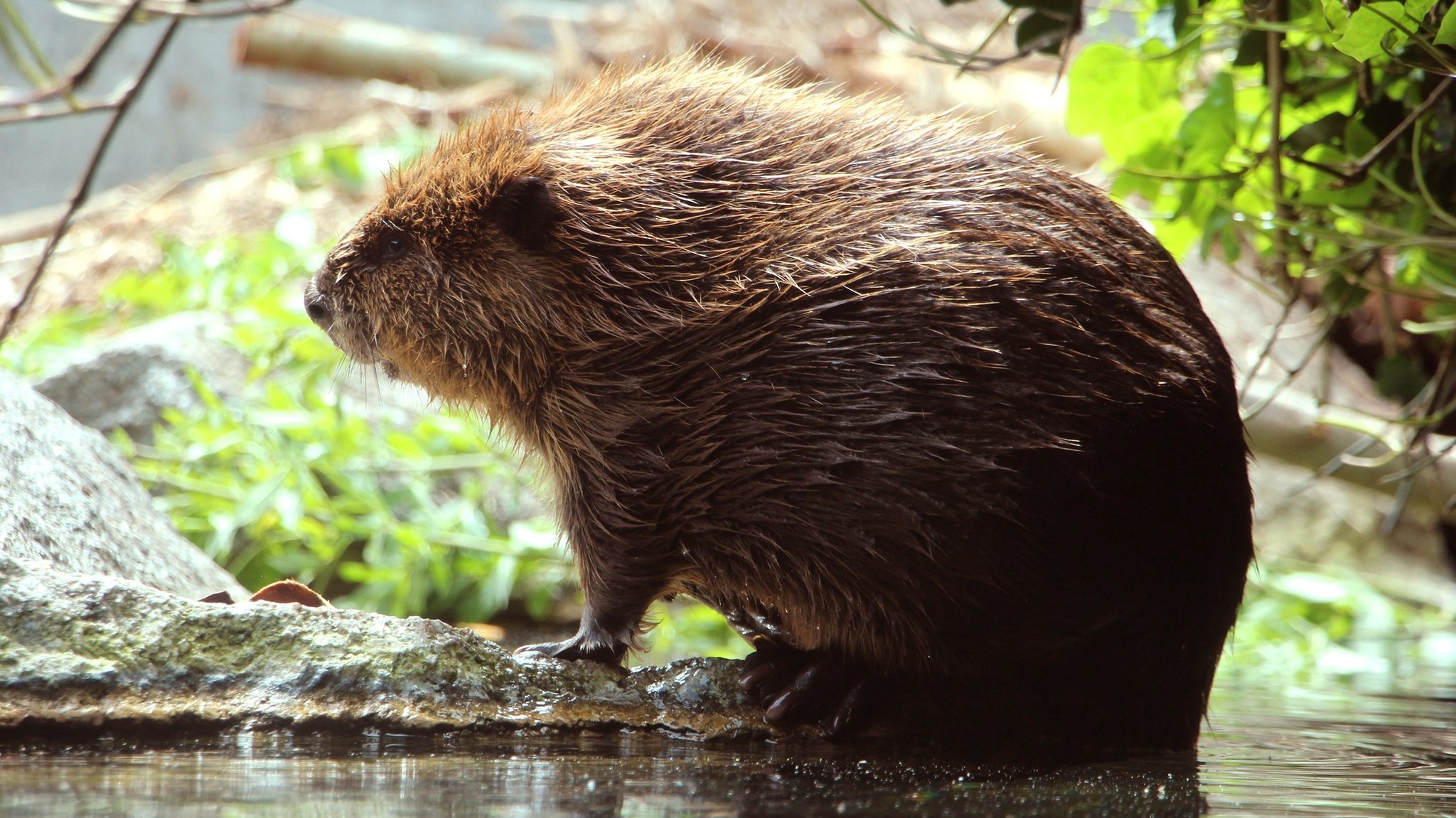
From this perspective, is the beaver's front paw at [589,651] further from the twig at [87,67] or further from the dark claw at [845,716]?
the twig at [87,67]

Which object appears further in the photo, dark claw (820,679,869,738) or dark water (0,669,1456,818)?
dark claw (820,679,869,738)

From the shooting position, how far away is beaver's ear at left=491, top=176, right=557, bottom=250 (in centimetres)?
252

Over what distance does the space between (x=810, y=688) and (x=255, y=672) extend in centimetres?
90

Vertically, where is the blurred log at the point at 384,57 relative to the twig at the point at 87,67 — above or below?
above

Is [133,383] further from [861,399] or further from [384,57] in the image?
[384,57]

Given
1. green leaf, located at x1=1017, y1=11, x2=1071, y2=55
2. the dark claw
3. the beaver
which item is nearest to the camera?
the beaver

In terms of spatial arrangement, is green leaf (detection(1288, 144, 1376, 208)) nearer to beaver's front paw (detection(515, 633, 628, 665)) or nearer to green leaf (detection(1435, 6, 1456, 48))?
green leaf (detection(1435, 6, 1456, 48))

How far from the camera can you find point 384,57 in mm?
8742

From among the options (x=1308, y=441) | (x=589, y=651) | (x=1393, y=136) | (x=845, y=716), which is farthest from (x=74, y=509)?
(x=1308, y=441)

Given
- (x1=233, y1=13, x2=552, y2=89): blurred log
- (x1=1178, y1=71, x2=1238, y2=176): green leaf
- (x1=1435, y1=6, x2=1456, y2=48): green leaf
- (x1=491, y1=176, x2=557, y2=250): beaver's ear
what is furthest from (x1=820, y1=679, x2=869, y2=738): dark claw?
(x1=233, y1=13, x2=552, y2=89): blurred log

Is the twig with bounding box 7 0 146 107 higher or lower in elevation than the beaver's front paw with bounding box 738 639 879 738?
higher

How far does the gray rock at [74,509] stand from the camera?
2322mm

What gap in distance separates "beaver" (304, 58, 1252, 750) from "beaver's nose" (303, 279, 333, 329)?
0.21 metres

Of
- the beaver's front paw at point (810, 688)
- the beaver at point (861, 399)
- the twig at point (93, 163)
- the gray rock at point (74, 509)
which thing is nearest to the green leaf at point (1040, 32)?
the beaver at point (861, 399)
